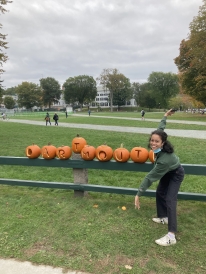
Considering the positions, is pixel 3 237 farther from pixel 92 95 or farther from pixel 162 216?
pixel 92 95

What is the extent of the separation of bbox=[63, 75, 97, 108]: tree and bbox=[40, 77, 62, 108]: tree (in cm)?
408

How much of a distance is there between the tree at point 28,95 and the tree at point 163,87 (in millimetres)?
47188

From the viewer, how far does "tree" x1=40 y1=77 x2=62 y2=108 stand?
108750 millimetres

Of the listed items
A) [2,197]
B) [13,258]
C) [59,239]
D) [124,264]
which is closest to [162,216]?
[124,264]

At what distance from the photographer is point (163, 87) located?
95625mm

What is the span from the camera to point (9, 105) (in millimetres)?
105688

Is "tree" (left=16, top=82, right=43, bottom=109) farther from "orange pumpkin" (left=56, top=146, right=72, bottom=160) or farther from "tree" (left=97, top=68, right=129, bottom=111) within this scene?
"orange pumpkin" (left=56, top=146, right=72, bottom=160)

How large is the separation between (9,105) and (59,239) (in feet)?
365

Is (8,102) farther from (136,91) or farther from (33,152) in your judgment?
(33,152)

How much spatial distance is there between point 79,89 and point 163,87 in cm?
3660

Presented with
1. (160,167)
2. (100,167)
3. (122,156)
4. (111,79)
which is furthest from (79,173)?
(111,79)

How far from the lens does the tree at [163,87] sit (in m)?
94.4

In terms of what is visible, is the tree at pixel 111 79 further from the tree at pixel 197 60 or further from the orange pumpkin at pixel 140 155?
the orange pumpkin at pixel 140 155

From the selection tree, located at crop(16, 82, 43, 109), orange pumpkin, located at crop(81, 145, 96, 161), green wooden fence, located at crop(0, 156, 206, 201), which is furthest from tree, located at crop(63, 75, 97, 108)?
orange pumpkin, located at crop(81, 145, 96, 161)
